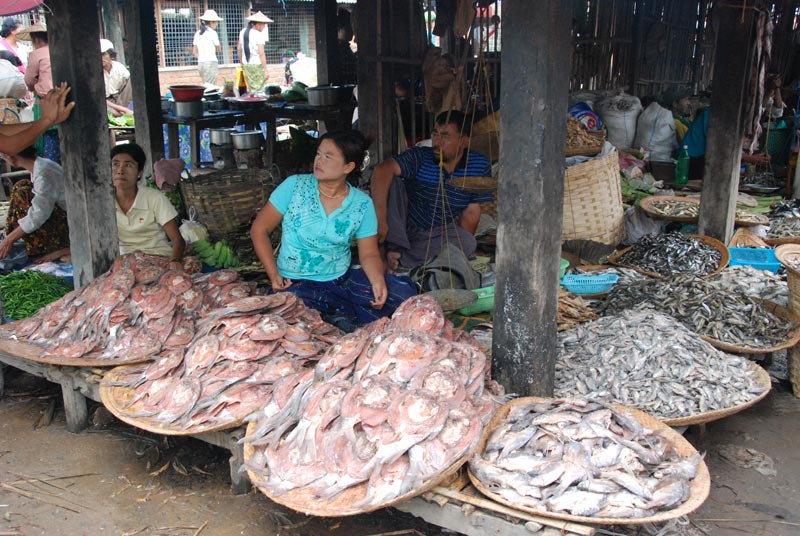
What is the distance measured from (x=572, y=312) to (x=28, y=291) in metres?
3.61

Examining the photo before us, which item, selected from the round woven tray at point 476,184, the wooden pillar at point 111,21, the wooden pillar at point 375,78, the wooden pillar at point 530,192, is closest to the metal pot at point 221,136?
the wooden pillar at point 375,78

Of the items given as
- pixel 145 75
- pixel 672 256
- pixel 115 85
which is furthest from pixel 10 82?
pixel 672 256

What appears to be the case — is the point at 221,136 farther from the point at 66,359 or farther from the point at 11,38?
the point at 11,38

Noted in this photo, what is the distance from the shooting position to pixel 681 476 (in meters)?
2.77

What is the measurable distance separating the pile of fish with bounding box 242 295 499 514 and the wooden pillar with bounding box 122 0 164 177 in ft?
17.9

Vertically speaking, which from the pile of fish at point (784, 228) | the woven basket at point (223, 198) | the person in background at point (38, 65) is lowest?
the pile of fish at point (784, 228)

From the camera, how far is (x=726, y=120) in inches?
241

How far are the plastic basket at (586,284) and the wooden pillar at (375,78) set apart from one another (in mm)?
2325

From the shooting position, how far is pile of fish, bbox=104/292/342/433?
132 inches

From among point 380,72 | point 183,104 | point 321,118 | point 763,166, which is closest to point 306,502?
point 380,72

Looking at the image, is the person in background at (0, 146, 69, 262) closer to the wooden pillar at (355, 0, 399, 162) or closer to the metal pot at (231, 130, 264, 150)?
the metal pot at (231, 130, 264, 150)

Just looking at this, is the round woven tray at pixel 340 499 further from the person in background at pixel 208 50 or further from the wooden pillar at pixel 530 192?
the person in background at pixel 208 50

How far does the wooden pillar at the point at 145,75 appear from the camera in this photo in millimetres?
7723

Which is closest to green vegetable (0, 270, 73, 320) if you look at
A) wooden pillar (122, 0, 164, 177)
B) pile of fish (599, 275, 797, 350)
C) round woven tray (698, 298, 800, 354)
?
wooden pillar (122, 0, 164, 177)
